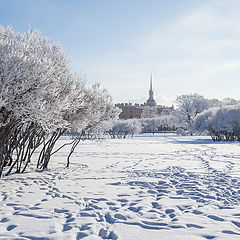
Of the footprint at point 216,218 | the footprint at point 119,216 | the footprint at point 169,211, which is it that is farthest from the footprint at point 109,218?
the footprint at point 216,218

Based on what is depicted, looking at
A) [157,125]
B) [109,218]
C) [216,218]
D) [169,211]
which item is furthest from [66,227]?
[157,125]

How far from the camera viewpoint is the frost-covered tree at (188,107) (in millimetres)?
61438

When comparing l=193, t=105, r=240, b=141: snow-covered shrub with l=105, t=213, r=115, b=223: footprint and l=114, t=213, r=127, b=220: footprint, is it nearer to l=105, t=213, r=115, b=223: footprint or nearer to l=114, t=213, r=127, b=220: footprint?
l=114, t=213, r=127, b=220: footprint

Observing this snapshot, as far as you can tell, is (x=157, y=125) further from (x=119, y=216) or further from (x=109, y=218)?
(x=109, y=218)

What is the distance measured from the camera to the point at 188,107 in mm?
61781

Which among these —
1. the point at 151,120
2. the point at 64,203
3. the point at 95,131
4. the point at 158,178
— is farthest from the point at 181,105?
the point at 64,203

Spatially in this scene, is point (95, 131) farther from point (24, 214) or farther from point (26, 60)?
point (24, 214)

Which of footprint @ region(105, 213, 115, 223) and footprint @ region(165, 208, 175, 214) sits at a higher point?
footprint @ region(165, 208, 175, 214)

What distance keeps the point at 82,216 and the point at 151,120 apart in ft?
282

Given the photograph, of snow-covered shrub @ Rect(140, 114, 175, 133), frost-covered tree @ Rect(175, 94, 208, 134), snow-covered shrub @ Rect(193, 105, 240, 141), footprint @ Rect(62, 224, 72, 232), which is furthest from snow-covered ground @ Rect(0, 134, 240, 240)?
snow-covered shrub @ Rect(140, 114, 175, 133)

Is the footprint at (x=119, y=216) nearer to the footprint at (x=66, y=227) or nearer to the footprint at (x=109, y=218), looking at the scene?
the footprint at (x=109, y=218)

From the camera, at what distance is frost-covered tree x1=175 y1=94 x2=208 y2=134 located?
6144cm

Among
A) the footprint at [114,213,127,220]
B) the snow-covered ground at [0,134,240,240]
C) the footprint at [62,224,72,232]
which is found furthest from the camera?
the footprint at [114,213,127,220]

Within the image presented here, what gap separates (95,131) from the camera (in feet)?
47.5
